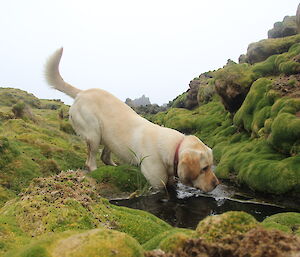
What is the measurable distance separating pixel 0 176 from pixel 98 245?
7.23 m

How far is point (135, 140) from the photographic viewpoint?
10688mm

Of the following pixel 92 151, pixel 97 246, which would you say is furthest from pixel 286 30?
pixel 97 246

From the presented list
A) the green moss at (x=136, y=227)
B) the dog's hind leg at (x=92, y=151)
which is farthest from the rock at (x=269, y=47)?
the green moss at (x=136, y=227)

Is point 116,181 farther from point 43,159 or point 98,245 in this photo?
point 98,245

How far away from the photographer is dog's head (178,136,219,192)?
9.20 meters

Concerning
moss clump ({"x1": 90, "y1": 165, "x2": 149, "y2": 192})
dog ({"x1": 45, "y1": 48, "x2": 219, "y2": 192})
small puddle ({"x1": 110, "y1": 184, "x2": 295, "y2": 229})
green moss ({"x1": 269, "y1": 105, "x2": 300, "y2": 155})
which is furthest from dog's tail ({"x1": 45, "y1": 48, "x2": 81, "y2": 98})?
green moss ({"x1": 269, "y1": 105, "x2": 300, "y2": 155})

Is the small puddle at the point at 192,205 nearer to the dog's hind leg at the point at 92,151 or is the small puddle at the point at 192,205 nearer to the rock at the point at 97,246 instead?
the dog's hind leg at the point at 92,151

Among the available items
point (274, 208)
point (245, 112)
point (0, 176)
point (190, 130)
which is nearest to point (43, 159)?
point (0, 176)

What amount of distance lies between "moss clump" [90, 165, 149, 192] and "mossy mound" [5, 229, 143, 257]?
757 cm

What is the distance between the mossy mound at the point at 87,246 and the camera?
2.68 metres

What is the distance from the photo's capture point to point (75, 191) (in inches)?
229

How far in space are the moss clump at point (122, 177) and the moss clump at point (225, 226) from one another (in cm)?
732

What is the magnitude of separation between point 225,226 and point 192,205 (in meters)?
6.93

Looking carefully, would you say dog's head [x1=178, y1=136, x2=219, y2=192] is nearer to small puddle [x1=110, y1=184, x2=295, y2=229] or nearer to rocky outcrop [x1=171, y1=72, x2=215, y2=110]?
small puddle [x1=110, y1=184, x2=295, y2=229]
